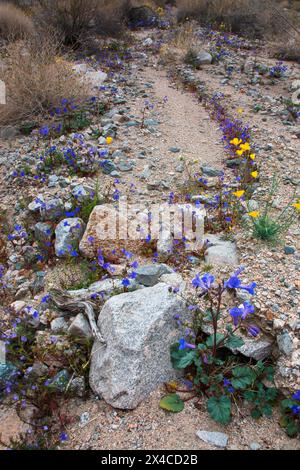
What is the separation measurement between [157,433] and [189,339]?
0.61m

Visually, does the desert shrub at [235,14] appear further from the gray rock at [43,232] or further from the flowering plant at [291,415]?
the flowering plant at [291,415]

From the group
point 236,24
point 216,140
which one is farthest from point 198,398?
point 236,24

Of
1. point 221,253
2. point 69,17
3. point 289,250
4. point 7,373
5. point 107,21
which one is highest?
point 69,17

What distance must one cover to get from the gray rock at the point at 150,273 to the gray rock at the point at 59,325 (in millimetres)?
657

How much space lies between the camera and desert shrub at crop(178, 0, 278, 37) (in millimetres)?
11719

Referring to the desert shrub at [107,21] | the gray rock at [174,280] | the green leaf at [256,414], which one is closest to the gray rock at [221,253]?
the gray rock at [174,280]

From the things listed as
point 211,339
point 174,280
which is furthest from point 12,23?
point 211,339

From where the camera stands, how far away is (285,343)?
264 cm

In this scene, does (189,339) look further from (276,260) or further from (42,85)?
(42,85)

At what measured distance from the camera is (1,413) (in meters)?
2.78

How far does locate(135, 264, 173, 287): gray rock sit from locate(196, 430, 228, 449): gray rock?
3.85ft

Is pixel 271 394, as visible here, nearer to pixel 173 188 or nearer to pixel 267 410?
pixel 267 410

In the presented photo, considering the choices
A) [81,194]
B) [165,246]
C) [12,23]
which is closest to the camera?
[165,246]

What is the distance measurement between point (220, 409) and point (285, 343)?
0.59 meters
